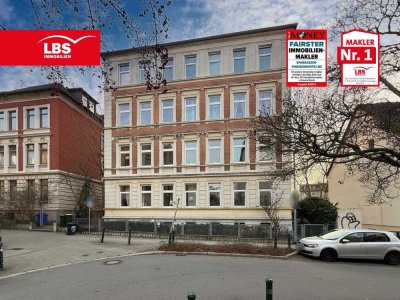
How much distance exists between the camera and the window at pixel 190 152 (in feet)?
110

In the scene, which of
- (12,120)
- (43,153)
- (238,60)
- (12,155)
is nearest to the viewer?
(238,60)

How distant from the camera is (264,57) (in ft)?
107

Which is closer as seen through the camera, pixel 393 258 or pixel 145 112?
pixel 393 258

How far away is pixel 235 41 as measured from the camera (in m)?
33.0

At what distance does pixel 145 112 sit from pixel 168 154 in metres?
4.59

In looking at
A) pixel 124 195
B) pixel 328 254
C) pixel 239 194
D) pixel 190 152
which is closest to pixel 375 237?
pixel 328 254

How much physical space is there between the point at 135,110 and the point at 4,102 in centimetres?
1610

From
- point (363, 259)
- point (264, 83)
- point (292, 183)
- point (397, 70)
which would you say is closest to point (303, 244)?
point (363, 259)

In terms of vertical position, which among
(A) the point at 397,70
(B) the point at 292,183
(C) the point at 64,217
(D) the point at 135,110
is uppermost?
(D) the point at 135,110

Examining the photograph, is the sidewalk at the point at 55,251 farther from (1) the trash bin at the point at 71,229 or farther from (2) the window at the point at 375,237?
(2) the window at the point at 375,237

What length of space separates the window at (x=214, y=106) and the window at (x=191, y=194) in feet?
20.5

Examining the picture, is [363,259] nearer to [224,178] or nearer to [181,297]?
[181,297]

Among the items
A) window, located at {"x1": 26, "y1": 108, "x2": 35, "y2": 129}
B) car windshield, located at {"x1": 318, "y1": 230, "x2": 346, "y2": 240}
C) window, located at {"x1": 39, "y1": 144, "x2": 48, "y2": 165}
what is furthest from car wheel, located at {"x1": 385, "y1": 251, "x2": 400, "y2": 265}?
window, located at {"x1": 26, "y1": 108, "x2": 35, "y2": 129}

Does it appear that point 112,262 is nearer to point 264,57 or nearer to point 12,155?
point 264,57
